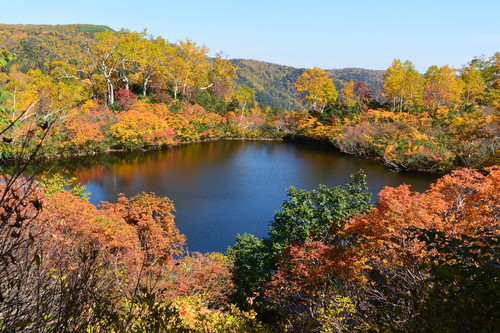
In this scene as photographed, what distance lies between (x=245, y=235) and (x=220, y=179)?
14022mm

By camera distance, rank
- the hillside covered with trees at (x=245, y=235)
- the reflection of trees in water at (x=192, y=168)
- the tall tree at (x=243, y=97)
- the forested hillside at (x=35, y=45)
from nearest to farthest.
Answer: the hillside covered with trees at (x=245, y=235) → the reflection of trees in water at (x=192, y=168) → the tall tree at (x=243, y=97) → the forested hillside at (x=35, y=45)

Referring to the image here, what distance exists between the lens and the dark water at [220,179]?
60.5ft

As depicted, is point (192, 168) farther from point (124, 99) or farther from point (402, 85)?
point (402, 85)

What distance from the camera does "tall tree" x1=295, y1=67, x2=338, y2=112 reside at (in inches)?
1991

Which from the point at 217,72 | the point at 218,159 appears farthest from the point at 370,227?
the point at 217,72

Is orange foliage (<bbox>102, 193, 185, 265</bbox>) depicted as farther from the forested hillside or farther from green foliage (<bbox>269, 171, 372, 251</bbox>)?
the forested hillside

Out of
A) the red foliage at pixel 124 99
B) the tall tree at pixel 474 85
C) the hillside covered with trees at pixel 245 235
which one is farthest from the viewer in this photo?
the tall tree at pixel 474 85

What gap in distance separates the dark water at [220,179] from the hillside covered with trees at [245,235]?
6.93 feet

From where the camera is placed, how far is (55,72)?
43219 mm

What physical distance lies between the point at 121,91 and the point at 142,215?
110 feet

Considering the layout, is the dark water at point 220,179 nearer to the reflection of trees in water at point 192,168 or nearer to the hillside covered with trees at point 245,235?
the reflection of trees in water at point 192,168

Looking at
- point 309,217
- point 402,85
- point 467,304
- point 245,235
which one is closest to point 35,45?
point 402,85

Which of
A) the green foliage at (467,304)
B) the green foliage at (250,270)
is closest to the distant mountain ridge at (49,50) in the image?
the green foliage at (250,270)

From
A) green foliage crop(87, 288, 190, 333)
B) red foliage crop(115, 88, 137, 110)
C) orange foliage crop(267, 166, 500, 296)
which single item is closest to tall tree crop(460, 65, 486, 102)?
orange foliage crop(267, 166, 500, 296)
